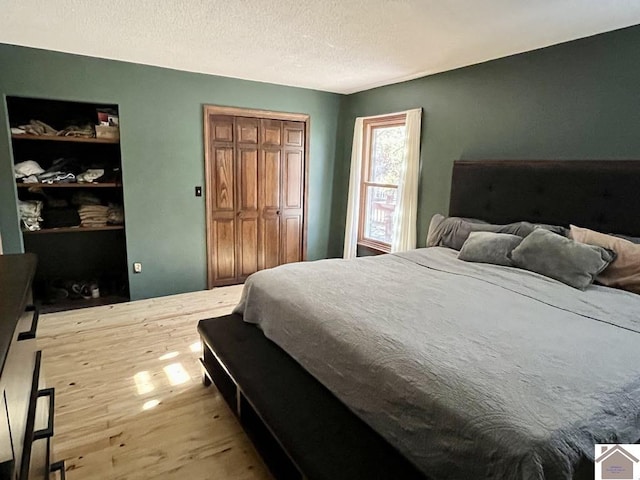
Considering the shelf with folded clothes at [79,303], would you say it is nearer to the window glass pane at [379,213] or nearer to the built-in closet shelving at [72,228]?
the built-in closet shelving at [72,228]

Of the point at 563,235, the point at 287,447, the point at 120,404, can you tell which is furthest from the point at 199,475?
the point at 563,235

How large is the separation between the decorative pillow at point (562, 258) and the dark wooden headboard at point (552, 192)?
335 mm

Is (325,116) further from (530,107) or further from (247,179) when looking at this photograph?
(530,107)

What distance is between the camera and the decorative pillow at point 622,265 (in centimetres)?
223

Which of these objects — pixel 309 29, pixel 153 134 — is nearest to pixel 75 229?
pixel 153 134

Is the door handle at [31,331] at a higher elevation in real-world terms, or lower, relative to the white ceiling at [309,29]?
lower

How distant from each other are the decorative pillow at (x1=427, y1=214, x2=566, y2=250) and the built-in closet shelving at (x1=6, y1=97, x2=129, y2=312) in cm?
306

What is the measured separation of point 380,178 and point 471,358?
11.2ft

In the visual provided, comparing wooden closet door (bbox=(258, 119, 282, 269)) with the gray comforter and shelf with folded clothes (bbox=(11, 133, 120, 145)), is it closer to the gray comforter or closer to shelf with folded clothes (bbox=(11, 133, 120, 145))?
shelf with folded clothes (bbox=(11, 133, 120, 145))

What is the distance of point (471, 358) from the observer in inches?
56.5

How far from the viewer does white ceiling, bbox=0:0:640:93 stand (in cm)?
224

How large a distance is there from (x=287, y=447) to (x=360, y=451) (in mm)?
280

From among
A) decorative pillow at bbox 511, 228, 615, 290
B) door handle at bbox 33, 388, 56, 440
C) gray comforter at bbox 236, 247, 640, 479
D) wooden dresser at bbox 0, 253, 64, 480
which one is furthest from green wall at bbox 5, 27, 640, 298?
door handle at bbox 33, 388, 56, 440

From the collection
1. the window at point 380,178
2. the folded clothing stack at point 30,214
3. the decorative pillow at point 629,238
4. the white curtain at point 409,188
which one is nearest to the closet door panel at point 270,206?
the window at point 380,178
